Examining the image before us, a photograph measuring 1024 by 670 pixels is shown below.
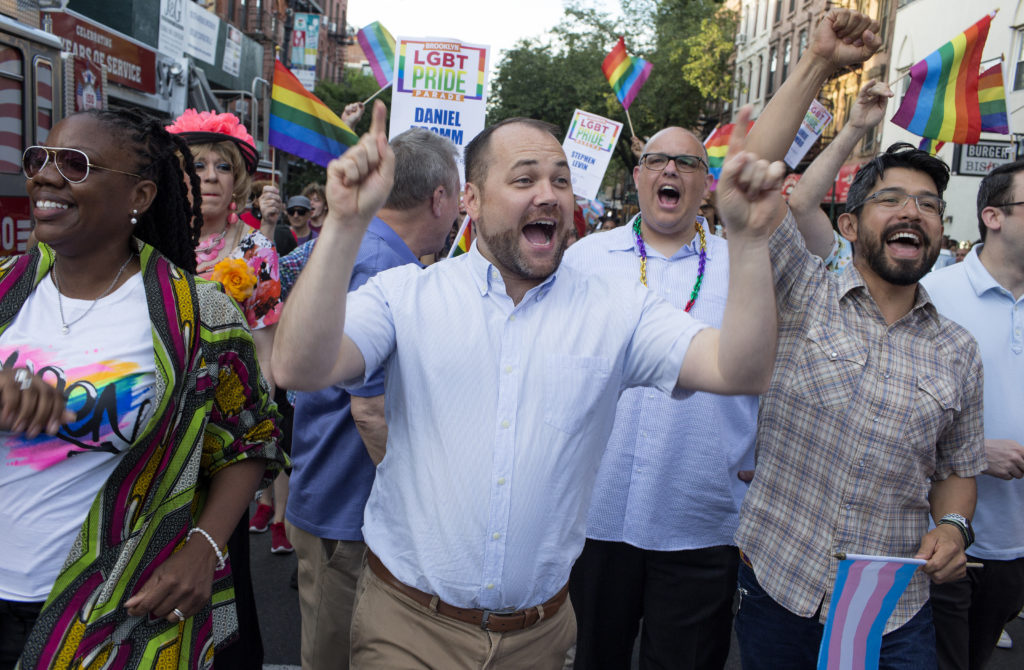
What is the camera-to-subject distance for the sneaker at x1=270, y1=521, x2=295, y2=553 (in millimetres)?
5137

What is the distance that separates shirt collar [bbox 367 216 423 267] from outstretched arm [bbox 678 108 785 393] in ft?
4.85

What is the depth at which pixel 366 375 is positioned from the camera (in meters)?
2.05

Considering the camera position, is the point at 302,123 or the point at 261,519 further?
the point at 261,519

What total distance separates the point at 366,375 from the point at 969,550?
2.38 m

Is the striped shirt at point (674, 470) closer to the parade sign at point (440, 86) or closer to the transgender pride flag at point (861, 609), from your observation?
the transgender pride flag at point (861, 609)

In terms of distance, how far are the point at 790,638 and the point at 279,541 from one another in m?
3.42

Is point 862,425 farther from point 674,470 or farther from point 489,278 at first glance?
point 489,278

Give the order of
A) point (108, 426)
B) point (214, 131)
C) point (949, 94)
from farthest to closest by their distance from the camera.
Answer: point (949, 94)
point (214, 131)
point (108, 426)

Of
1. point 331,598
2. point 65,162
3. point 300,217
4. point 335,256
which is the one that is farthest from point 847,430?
point 300,217

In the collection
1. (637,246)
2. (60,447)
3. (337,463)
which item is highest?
(637,246)

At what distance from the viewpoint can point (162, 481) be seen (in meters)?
2.05

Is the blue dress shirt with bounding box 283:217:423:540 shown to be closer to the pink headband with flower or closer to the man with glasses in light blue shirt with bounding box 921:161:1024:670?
the pink headband with flower

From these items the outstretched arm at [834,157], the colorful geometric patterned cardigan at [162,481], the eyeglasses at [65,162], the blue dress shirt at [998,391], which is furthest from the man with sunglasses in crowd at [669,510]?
the eyeglasses at [65,162]

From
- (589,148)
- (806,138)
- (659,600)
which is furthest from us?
(589,148)
